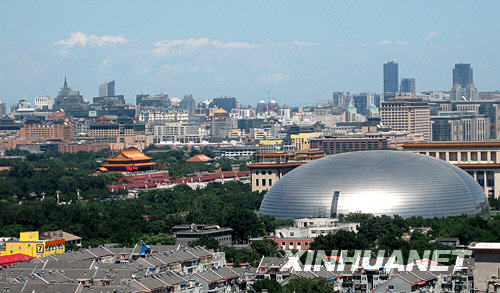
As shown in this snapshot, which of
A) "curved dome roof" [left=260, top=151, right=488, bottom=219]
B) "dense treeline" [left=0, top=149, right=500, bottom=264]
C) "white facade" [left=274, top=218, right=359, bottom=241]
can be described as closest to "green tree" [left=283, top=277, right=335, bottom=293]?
"dense treeline" [left=0, top=149, right=500, bottom=264]

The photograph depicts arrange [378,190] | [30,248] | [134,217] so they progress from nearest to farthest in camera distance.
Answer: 1. [30,248]
2. [378,190]
3. [134,217]

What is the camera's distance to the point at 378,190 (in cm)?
9975

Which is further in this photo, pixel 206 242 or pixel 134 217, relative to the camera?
pixel 134 217

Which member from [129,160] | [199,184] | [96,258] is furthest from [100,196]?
[96,258]

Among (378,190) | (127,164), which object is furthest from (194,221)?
(127,164)

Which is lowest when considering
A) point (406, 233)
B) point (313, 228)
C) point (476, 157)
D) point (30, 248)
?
point (406, 233)

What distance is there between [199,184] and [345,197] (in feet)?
189

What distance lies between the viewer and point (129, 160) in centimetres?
17950

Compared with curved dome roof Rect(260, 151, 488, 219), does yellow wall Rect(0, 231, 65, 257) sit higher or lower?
lower

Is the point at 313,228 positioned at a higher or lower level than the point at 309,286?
lower

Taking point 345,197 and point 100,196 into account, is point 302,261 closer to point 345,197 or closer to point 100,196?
point 345,197

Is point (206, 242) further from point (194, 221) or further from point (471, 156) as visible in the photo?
point (471, 156)

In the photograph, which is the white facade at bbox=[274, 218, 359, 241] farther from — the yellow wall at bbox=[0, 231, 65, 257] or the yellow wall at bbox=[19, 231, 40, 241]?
the yellow wall at bbox=[19, 231, 40, 241]

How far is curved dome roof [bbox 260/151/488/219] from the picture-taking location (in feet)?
325
